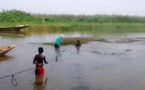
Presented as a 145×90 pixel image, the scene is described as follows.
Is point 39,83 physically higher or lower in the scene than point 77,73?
higher

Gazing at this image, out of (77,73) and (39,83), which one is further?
(77,73)

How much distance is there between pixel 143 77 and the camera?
475 inches

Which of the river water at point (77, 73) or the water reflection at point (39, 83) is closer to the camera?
the water reflection at point (39, 83)

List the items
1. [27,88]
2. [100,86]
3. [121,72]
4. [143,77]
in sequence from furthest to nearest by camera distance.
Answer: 1. [121,72]
2. [143,77]
3. [100,86]
4. [27,88]

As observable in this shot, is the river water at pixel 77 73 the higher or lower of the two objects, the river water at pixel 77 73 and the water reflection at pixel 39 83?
the lower

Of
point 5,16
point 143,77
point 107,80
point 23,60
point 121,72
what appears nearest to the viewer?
point 107,80

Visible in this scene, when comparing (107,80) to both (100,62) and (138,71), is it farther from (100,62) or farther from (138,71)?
(100,62)

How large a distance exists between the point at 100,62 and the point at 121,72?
2.69 metres

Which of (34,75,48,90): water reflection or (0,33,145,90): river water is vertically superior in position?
(34,75,48,90): water reflection

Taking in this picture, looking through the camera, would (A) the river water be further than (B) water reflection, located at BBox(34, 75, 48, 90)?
Yes

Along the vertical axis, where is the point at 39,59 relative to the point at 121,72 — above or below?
above

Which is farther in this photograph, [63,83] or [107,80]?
[107,80]

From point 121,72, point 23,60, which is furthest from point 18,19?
point 121,72

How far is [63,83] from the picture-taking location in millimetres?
10523
